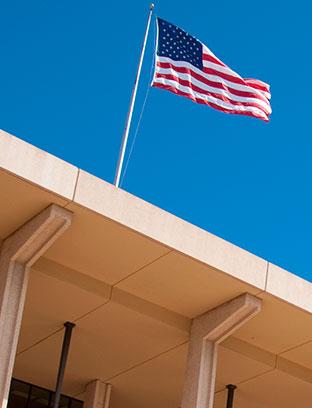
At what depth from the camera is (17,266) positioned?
19.5 meters

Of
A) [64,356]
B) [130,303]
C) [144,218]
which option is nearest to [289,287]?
[130,303]

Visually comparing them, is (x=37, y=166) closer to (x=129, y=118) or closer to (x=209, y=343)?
(x=129, y=118)

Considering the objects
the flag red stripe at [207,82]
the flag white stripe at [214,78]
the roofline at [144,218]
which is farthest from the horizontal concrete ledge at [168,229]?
the flag white stripe at [214,78]

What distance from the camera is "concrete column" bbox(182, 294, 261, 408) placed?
20594 mm

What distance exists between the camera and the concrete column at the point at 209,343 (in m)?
20.6

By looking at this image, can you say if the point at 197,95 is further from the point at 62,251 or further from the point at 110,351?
the point at 110,351

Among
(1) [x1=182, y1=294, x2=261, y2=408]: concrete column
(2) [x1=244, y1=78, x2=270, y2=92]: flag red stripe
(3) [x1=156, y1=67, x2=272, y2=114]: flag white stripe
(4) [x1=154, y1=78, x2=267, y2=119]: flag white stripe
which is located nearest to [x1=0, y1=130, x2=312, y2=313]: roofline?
(1) [x1=182, y1=294, x2=261, y2=408]: concrete column

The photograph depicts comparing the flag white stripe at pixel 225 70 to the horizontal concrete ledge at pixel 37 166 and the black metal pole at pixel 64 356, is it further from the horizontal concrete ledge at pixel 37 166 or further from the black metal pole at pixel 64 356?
the black metal pole at pixel 64 356

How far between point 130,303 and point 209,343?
1.80 meters

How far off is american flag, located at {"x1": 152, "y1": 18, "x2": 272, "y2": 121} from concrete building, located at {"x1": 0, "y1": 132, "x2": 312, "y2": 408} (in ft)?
10.9

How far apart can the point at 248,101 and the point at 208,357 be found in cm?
541

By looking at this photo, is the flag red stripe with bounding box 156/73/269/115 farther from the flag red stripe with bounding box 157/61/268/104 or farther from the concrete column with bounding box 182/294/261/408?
the concrete column with bounding box 182/294/261/408

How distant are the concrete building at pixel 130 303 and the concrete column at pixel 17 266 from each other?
0.02 meters

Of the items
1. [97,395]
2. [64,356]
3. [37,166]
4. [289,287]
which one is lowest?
[64,356]
